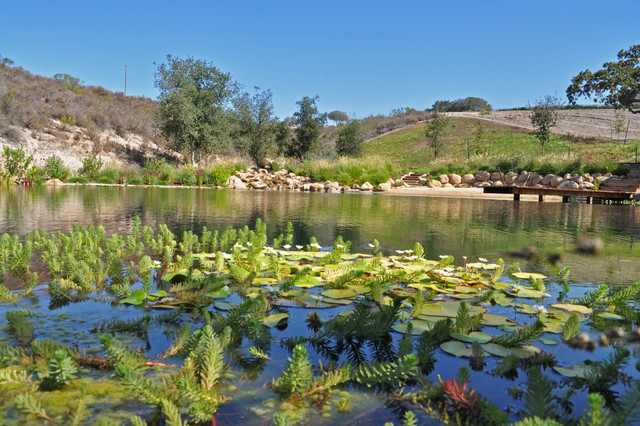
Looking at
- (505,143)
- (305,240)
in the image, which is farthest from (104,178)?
(505,143)

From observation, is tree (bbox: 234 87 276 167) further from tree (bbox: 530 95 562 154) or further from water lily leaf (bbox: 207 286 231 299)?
water lily leaf (bbox: 207 286 231 299)

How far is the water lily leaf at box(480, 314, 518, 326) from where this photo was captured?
301 cm

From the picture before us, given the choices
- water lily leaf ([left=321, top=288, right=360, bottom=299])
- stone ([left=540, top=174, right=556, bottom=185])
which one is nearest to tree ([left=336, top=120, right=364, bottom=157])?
stone ([left=540, top=174, right=556, bottom=185])

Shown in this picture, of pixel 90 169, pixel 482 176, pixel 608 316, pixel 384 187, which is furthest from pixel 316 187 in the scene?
pixel 608 316

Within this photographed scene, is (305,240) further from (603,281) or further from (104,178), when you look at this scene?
(104,178)

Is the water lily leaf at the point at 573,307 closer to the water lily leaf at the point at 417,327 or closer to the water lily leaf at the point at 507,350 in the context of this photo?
the water lily leaf at the point at 507,350

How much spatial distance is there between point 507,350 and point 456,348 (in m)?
0.27

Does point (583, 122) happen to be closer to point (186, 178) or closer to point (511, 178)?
point (511, 178)

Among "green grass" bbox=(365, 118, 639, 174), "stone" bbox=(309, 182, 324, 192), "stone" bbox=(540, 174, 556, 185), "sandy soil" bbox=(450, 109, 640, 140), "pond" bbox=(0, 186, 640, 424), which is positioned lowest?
"pond" bbox=(0, 186, 640, 424)

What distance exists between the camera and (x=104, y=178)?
23469mm

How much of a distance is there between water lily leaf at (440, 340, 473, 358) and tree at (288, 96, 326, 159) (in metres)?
32.6

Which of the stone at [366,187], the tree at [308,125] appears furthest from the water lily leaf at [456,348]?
the tree at [308,125]

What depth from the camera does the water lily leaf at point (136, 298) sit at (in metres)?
3.22

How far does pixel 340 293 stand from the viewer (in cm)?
369
